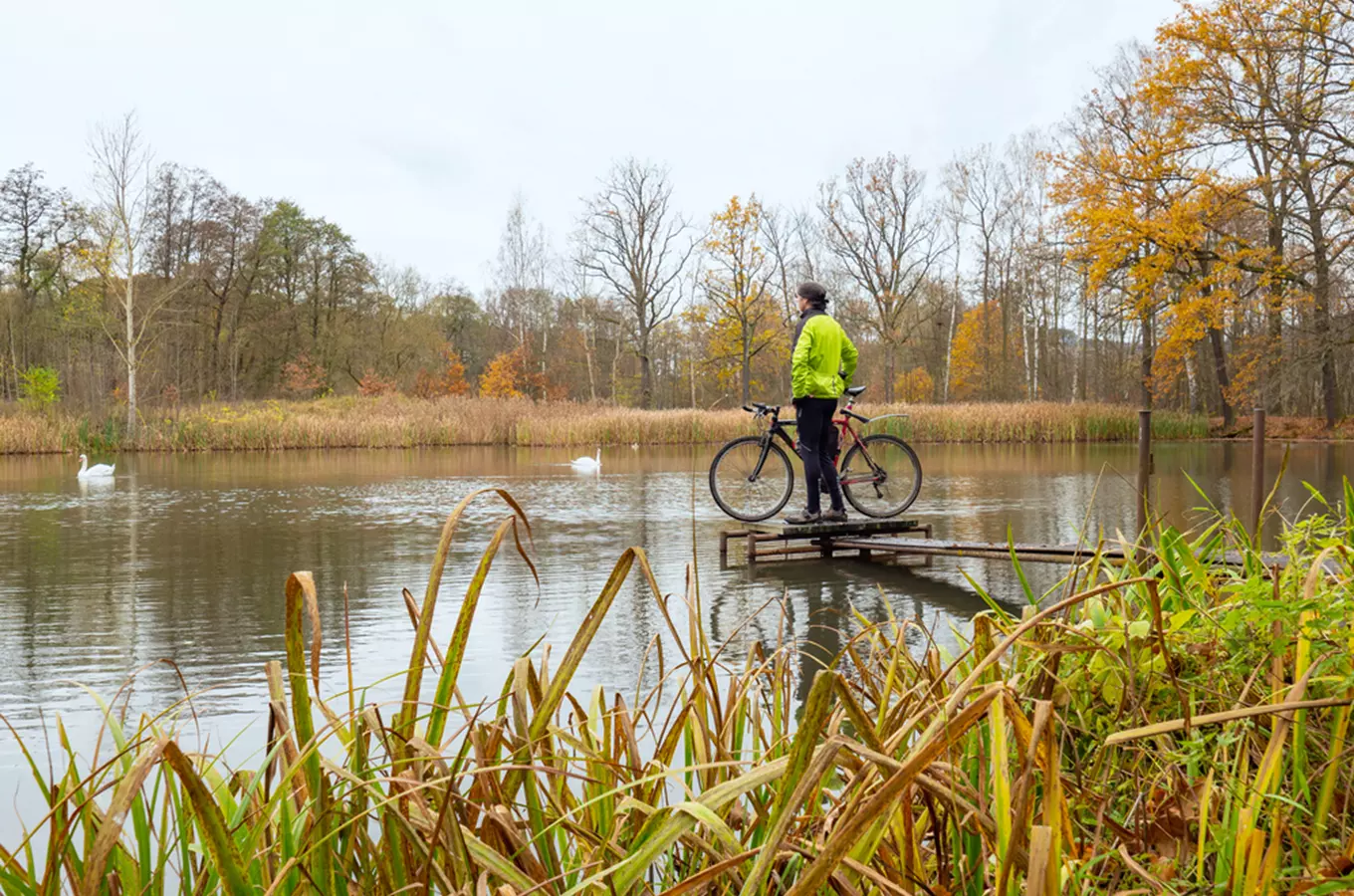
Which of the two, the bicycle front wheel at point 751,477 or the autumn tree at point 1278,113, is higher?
the autumn tree at point 1278,113

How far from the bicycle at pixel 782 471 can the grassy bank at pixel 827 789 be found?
6.70m

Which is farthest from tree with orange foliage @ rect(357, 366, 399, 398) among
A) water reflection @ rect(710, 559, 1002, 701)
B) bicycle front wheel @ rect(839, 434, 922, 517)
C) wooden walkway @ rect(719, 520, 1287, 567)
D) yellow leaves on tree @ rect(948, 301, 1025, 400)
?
water reflection @ rect(710, 559, 1002, 701)

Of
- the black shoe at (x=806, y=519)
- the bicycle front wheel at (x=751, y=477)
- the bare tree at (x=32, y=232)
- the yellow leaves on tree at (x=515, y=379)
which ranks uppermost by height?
the bare tree at (x=32, y=232)

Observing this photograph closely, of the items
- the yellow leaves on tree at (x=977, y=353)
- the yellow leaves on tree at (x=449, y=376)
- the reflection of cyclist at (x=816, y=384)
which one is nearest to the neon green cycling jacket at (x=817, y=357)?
the reflection of cyclist at (x=816, y=384)

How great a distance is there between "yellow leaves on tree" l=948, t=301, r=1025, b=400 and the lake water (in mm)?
30798

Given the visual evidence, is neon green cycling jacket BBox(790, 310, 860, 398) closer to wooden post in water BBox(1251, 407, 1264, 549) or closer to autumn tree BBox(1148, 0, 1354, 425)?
wooden post in water BBox(1251, 407, 1264, 549)

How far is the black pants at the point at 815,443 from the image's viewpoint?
26.5 ft

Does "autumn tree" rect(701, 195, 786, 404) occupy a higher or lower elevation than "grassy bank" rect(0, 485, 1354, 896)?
higher

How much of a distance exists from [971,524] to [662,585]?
176 inches

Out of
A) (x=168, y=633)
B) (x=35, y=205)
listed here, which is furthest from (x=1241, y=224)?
(x=35, y=205)

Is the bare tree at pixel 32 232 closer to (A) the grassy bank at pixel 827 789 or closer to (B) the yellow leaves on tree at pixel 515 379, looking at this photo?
(B) the yellow leaves on tree at pixel 515 379

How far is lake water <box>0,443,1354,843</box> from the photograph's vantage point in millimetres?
4711

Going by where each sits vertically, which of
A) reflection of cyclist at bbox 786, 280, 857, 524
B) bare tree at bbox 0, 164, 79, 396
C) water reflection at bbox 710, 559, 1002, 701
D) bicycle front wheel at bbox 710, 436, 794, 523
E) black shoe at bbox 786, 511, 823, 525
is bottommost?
water reflection at bbox 710, 559, 1002, 701

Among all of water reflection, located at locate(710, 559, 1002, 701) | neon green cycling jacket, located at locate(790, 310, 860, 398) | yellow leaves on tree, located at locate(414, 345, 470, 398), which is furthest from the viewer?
yellow leaves on tree, located at locate(414, 345, 470, 398)
